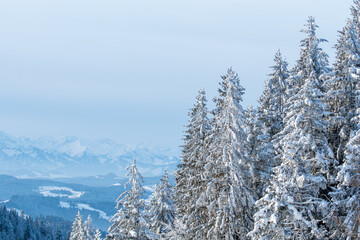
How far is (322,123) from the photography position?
79.6 ft

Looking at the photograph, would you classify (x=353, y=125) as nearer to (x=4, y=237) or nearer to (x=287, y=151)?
(x=287, y=151)

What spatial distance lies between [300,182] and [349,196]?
2667 mm

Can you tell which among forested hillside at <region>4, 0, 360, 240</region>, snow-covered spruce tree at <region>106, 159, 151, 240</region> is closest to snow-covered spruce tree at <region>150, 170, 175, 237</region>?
forested hillside at <region>4, 0, 360, 240</region>

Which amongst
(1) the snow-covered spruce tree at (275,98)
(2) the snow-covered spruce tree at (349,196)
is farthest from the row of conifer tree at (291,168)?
(1) the snow-covered spruce tree at (275,98)

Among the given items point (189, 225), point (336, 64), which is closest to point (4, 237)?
point (189, 225)

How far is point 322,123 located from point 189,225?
11.4m

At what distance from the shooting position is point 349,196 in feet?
73.8

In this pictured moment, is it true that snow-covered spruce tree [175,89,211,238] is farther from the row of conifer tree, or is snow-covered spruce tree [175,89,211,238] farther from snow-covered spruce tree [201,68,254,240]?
snow-covered spruce tree [201,68,254,240]

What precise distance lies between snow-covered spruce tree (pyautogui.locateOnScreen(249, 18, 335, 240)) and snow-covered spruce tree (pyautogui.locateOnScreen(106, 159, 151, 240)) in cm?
934

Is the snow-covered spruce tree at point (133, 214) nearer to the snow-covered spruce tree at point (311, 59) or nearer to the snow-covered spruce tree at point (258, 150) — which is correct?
the snow-covered spruce tree at point (258, 150)

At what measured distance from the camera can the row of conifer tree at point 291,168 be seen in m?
21.2

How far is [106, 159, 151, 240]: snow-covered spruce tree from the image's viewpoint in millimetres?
28891

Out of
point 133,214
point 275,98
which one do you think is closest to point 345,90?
point 275,98

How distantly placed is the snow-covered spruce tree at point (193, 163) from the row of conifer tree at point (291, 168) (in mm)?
204
